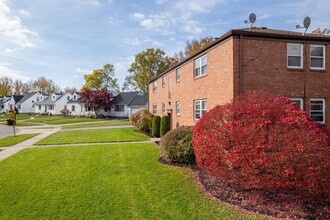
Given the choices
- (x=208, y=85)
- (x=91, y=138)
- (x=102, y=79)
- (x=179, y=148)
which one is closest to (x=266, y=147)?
(x=179, y=148)

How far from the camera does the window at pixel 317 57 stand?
36.2ft

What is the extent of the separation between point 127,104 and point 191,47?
A: 17.1 m

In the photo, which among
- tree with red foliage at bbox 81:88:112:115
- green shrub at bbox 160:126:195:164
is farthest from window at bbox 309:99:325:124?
tree with red foliage at bbox 81:88:112:115

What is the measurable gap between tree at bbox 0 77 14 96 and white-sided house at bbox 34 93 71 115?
1168 inches

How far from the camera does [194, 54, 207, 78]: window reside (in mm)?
13019

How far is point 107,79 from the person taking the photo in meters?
61.6

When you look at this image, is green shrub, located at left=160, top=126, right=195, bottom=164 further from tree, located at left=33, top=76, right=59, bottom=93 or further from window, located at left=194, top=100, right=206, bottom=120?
tree, located at left=33, top=76, right=59, bottom=93

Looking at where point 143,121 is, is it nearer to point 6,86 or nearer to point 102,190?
point 102,190

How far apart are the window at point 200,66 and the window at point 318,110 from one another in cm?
593

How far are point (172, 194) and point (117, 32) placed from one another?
15.2m

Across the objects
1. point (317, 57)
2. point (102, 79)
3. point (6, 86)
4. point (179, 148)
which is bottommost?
point (179, 148)

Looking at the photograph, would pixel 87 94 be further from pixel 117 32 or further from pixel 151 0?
pixel 151 0

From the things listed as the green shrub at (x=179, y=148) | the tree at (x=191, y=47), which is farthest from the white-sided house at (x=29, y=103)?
the green shrub at (x=179, y=148)

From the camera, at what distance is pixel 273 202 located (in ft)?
19.3
